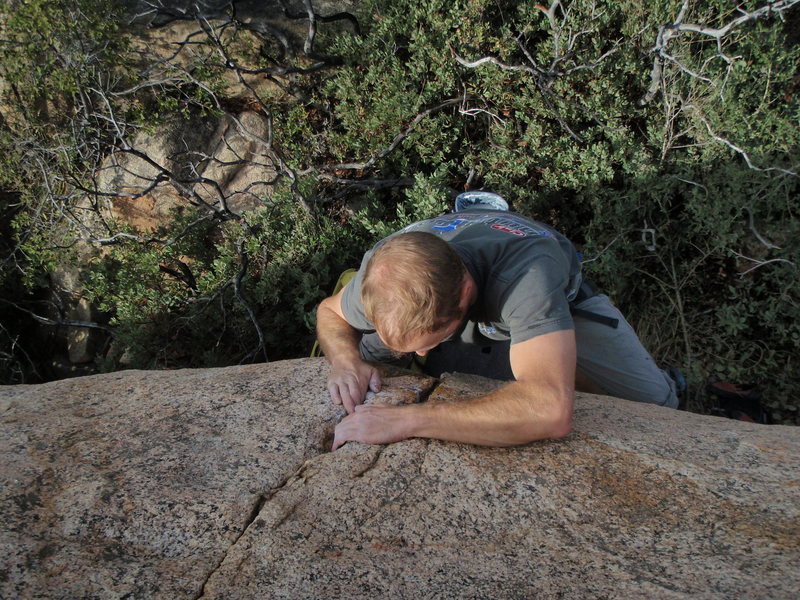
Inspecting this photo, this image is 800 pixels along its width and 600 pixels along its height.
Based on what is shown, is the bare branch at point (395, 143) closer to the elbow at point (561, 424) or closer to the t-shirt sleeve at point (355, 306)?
the t-shirt sleeve at point (355, 306)

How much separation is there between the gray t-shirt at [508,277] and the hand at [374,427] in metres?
0.51

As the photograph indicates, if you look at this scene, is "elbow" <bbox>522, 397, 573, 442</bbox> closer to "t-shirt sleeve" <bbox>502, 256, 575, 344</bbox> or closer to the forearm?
the forearm

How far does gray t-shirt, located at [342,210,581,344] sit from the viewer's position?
218 cm

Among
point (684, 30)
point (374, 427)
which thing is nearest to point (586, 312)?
point (374, 427)

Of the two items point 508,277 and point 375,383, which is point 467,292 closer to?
point 508,277

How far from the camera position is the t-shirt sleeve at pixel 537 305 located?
2.15m

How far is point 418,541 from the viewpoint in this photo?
1.77 meters

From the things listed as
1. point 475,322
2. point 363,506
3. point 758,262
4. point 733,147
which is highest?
point 733,147

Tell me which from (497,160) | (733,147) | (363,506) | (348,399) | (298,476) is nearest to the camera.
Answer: (363,506)

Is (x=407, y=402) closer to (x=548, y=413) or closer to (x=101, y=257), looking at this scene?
(x=548, y=413)

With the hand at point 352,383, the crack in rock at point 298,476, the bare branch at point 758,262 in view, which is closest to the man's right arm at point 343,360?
the hand at point 352,383

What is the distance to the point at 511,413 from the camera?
6.77 feet

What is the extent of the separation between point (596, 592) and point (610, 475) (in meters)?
0.53

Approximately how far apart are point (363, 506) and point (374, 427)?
341 mm
